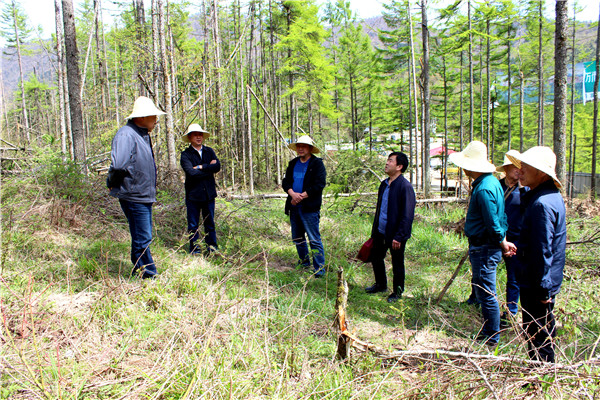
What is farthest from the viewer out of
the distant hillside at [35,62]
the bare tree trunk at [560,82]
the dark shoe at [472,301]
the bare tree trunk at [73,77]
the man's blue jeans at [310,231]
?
the distant hillside at [35,62]

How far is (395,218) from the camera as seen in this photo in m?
4.49

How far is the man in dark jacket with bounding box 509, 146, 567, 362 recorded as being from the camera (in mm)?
2781

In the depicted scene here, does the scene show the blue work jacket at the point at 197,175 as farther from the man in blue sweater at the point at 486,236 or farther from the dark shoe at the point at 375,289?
the man in blue sweater at the point at 486,236

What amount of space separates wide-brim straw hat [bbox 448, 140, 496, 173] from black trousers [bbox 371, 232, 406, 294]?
1.21 metres

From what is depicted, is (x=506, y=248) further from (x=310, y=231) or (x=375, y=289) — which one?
(x=310, y=231)

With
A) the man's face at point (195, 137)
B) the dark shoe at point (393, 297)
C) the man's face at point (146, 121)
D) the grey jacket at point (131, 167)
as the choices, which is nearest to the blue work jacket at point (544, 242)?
the dark shoe at point (393, 297)

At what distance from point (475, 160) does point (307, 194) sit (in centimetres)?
214

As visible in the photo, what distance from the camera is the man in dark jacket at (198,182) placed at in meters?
5.27

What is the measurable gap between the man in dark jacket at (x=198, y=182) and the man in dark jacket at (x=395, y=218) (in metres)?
2.35

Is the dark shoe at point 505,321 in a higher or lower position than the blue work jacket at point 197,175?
lower

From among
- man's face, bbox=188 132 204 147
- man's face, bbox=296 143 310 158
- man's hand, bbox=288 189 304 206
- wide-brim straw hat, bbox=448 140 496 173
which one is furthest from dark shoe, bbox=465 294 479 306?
man's face, bbox=188 132 204 147

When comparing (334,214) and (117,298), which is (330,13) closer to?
(334,214)

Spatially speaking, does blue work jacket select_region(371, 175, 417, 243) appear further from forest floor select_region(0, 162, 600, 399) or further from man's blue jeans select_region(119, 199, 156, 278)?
man's blue jeans select_region(119, 199, 156, 278)

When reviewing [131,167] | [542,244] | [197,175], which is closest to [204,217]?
[197,175]
